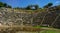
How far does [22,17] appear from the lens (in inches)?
1062

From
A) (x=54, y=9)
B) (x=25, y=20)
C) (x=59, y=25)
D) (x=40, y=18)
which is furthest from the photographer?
(x=25, y=20)

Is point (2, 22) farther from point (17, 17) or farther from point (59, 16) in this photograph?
point (59, 16)

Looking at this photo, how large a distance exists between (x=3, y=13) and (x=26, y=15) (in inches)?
124

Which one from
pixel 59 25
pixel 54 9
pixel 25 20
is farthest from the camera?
pixel 25 20

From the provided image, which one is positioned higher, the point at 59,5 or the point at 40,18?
the point at 59,5

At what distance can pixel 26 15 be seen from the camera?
26906mm

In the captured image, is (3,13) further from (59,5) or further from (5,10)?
(59,5)

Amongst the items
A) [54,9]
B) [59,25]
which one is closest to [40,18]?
[54,9]

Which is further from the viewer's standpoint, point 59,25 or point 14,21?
point 14,21

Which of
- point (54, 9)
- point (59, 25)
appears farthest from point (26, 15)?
point (59, 25)

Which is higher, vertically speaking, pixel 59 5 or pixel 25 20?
pixel 59 5

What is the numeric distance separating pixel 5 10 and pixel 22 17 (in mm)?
2516

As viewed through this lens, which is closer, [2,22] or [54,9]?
[54,9]

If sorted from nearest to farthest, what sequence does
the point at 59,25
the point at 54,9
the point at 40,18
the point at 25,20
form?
the point at 59,25, the point at 54,9, the point at 40,18, the point at 25,20
